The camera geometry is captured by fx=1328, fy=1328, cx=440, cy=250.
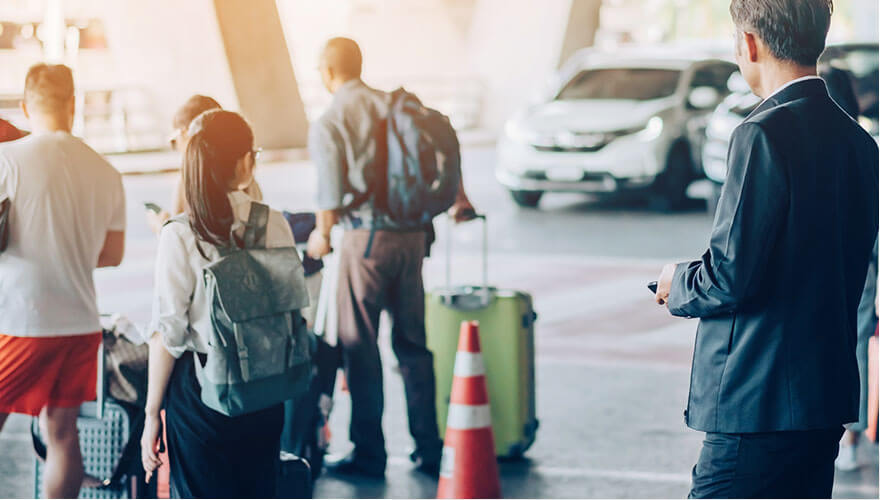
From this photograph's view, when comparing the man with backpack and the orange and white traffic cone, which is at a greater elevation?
the man with backpack

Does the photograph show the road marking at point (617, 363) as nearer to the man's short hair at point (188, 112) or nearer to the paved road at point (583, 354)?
the paved road at point (583, 354)

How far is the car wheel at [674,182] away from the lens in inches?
605

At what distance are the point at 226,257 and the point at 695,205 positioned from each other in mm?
13014

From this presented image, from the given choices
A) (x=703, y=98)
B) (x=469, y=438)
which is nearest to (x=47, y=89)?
(x=469, y=438)

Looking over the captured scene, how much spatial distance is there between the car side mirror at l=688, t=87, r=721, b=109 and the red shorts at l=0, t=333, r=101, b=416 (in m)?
11.7

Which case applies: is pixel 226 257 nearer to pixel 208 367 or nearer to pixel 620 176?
pixel 208 367

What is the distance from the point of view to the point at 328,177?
216 inches

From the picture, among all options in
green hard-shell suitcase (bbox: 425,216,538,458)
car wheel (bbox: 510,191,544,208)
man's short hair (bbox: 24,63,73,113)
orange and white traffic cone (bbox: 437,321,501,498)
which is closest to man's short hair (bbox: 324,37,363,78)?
green hard-shell suitcase (bbox: 425,216,538,458)

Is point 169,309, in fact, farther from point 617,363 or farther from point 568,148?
point 568,148

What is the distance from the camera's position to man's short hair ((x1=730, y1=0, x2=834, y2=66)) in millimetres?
2898

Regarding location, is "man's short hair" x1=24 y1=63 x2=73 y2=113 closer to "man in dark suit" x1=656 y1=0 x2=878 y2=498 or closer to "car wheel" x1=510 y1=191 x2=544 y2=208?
"man in dark suit" x1=656 y1=0 x2=878 y2=498

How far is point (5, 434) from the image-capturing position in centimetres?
648

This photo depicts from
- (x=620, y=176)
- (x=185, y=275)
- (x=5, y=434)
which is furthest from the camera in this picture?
(x=620, y=176)

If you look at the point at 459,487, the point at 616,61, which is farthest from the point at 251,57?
the point at 459,487
